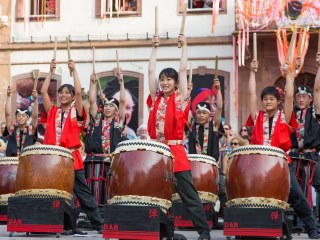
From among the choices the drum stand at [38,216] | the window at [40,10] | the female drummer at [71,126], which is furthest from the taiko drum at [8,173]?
the window at [40,10]

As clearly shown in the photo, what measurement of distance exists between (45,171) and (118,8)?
13827mm

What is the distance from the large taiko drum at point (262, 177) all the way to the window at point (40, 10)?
14.8m

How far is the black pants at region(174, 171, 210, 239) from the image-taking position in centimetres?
874

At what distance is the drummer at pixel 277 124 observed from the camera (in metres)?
9.37

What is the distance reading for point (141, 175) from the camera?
8.05m

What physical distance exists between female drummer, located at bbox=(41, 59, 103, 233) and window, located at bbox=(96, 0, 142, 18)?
12.8 m

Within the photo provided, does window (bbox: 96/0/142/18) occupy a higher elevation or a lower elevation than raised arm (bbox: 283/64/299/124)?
higher

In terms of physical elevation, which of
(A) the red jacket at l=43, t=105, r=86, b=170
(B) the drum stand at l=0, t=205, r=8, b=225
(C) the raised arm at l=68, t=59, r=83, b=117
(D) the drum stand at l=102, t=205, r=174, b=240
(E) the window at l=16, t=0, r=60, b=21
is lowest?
(B) the drum stand at l=0, t=205, r=8, b=225

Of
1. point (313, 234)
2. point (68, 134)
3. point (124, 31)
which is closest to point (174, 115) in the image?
point (68, 134)

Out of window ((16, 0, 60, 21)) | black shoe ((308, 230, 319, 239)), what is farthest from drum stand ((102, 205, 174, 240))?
window ((16, 0, 60, 21))

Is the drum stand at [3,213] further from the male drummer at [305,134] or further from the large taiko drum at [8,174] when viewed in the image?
the male drummer at [305,134]

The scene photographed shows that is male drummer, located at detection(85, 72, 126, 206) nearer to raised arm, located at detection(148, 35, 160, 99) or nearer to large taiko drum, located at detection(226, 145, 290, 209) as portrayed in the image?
raised arm, located at detection(148, 35, 160, 99)

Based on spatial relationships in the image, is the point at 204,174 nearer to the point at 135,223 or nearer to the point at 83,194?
the point at 83,194

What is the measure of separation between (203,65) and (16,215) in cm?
1283
